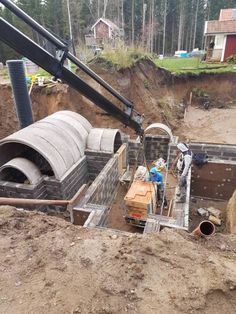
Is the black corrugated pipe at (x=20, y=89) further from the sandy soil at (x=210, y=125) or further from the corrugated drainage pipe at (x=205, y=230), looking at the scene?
the sandy soil at (x=210, y=125)

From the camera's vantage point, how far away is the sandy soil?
15.5 meters

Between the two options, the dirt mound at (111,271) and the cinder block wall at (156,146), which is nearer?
the dirt mound at (111,271)

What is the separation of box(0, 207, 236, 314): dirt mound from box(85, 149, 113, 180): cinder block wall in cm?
529

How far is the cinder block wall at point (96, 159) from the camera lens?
9.77 m

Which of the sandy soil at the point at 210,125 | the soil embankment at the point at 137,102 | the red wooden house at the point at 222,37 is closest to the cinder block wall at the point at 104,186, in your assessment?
the soil embankment at the point at 137,102

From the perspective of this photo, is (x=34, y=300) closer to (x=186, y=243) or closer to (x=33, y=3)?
(x=186, y=243)

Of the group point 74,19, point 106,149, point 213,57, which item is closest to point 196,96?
point 213,57

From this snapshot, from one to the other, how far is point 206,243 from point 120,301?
6.05 feet

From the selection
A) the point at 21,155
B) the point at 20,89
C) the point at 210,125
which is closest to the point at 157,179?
the point at 21,155

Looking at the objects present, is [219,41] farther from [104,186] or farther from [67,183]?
[67,183]

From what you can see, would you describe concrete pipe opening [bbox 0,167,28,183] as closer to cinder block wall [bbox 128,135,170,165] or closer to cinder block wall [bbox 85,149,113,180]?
cinder block wall [bbox 85,149,113,180]

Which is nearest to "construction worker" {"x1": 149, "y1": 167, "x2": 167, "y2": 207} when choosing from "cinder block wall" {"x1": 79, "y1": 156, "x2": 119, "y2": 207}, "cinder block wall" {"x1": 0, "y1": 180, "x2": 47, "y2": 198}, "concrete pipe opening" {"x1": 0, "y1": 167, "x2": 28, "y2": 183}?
"cinder block wall" {"x1": 79, "y1": 156, "x2": 119, "y2": 207}

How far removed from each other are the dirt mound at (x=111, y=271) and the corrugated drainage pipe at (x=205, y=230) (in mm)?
118

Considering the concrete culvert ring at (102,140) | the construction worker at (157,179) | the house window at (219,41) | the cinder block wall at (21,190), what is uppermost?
the house window at (219,41)
